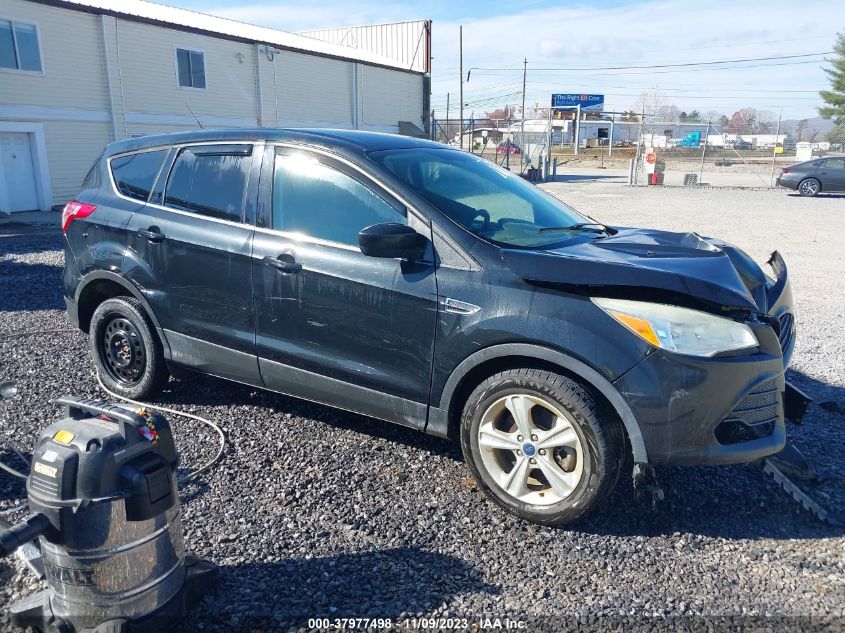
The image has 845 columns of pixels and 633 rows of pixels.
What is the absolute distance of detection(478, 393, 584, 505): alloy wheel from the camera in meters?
3.09

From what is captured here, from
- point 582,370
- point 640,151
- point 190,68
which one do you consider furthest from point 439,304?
point 640,151

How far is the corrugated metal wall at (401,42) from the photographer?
36969 mm

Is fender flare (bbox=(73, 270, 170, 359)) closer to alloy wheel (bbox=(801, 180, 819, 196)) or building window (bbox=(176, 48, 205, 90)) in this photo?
building window (bbox=(176, 48, 205, 90))

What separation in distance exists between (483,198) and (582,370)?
1378 mm

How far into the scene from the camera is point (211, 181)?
4.19m

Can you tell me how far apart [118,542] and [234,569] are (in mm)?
670

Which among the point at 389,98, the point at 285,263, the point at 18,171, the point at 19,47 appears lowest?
the point at 18,171

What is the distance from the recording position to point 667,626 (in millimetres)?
2559

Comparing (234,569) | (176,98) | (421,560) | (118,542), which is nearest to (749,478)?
(421,560)

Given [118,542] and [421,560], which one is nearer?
[118,542]

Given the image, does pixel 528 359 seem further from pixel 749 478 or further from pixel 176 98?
pixel 176 98

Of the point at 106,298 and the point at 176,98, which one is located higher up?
the point at 176,98

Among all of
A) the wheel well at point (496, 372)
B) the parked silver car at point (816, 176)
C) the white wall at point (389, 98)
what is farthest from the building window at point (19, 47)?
the parked silver car at point (816, 176)

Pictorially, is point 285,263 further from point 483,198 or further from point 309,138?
point 483,198
